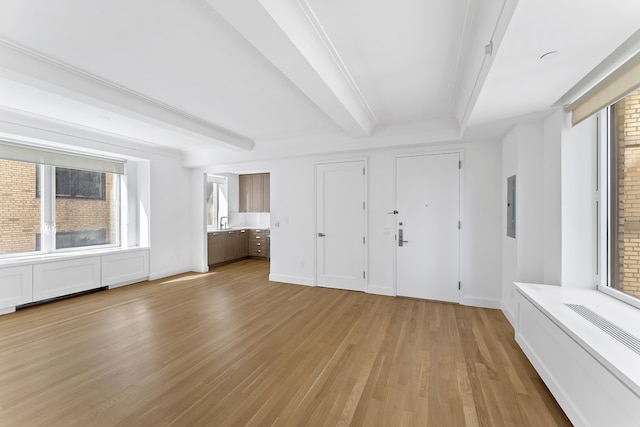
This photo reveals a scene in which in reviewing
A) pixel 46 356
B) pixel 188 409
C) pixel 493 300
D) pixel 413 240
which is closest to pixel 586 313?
pixel 493 300

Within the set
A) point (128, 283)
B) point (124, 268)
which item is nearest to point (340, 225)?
point (124, 268)

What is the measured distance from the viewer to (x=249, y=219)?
836 centimetres

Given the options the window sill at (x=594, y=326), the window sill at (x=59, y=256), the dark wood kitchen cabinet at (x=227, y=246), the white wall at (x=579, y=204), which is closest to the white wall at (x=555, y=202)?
the white wall at (x=579, y=204)

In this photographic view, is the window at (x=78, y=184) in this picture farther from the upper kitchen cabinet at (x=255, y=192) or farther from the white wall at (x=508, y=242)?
the white wall at (x=508, y=242)

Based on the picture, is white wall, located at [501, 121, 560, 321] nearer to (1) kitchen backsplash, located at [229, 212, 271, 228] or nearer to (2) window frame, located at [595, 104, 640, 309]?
(2) window frame, located at [595, 104, 640, 309]

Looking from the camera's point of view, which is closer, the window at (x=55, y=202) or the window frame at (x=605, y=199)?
the window frame at (x=605, y=199)

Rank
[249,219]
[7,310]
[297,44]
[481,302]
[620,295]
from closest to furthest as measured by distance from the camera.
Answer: [297,44] < [620,295] < [7,310] < [481,302] < [249,219]

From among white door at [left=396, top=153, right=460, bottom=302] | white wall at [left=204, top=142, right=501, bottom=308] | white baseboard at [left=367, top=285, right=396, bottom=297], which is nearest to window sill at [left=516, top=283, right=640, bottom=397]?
white wall at [left=204, top=142, right=501, bottom=308]

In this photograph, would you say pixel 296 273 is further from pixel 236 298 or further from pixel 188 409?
pixel 188 409

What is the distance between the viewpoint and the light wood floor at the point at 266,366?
179 centimetres

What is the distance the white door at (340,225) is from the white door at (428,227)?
662 millimetres

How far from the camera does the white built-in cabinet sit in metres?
3.62

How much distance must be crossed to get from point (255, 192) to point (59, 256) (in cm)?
438

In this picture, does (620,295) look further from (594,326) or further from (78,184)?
(78,184)
